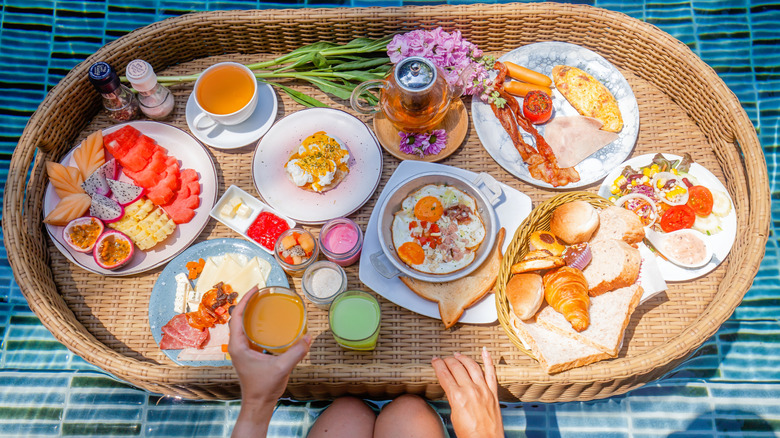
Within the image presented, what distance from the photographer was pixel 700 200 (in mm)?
1628

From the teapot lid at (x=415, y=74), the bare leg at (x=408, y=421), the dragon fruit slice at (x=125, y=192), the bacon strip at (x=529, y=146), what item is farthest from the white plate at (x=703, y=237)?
the dragon fruit slice at (x=125, y=192)

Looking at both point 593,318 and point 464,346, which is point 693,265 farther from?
point 464,346

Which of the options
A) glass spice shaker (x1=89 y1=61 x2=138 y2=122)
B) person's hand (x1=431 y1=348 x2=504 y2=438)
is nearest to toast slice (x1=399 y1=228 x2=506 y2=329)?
person's hand (x1=431 y1=348 x2=504 y2=438)

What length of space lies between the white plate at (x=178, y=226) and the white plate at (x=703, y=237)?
1.39m

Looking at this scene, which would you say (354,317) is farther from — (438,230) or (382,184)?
(382,184)

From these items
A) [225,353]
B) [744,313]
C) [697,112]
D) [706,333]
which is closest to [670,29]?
[697,112]

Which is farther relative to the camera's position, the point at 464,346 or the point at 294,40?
the point at 294,40

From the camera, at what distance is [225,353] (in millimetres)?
1524

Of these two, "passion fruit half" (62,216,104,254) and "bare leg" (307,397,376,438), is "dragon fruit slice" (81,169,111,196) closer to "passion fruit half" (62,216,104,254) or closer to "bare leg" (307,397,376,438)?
"passion fruit half" (62,216,104,254)

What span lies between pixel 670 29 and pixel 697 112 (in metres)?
0.87

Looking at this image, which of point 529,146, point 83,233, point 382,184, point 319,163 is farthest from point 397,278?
point 83,233

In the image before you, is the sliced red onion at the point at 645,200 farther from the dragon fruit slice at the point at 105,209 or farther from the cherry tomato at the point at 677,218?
the dragon fruit slice at the point at 105,209

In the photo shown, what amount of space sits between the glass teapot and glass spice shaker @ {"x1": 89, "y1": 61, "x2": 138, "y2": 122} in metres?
0.80

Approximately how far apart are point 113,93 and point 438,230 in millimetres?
1195
